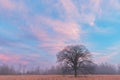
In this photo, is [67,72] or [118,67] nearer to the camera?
[67,72]

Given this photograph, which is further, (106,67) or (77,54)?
(106,67)

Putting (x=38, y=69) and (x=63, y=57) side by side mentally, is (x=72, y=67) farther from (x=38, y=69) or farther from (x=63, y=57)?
(x=38, y=69)

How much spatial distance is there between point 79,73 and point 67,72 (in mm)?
3462

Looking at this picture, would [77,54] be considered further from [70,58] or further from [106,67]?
[106,67]

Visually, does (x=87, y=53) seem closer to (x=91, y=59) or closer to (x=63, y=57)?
(x=91, y=59)

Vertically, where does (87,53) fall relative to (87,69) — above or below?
above

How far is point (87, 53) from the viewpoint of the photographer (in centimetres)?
5053

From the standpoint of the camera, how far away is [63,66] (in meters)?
49.3

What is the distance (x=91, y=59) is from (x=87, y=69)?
2523mm

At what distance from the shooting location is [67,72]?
49.1 metres

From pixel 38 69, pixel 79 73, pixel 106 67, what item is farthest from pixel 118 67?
pixel 79 73

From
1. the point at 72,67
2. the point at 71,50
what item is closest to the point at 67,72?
the point at 72,67

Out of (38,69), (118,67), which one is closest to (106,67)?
(118,67)

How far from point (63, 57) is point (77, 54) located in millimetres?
3021
